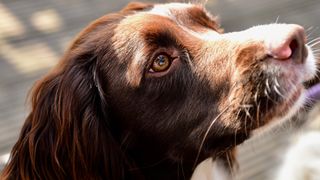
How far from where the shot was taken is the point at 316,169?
2.90m

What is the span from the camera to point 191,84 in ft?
7.88

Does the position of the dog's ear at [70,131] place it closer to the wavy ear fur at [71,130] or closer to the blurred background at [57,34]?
the wavy ear fur at [71,130]

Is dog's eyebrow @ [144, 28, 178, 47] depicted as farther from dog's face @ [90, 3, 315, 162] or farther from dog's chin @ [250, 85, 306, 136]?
dog's chin @ [250, 85, 306, 136]

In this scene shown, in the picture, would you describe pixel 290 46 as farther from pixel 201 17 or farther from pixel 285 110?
pixel 201 17

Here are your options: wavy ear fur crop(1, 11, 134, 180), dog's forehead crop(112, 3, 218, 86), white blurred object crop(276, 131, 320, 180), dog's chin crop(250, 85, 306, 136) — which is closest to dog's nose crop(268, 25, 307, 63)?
dog's chin crop(250, 85, 306, 136)

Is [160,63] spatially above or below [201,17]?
below

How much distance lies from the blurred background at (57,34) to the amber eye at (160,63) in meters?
1.42

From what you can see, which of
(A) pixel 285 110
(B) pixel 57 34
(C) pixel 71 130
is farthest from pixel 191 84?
(B) pixel 57 34

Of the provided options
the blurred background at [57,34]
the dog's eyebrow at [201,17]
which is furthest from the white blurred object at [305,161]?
the dog's eyebrow at [201,17]

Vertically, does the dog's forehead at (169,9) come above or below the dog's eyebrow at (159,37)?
above

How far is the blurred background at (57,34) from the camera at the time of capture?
12.5ft

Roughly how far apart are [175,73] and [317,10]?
9.10 ft

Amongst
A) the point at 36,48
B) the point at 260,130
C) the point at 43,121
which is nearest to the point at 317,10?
the point at 36,48

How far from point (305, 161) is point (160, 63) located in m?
1.00
